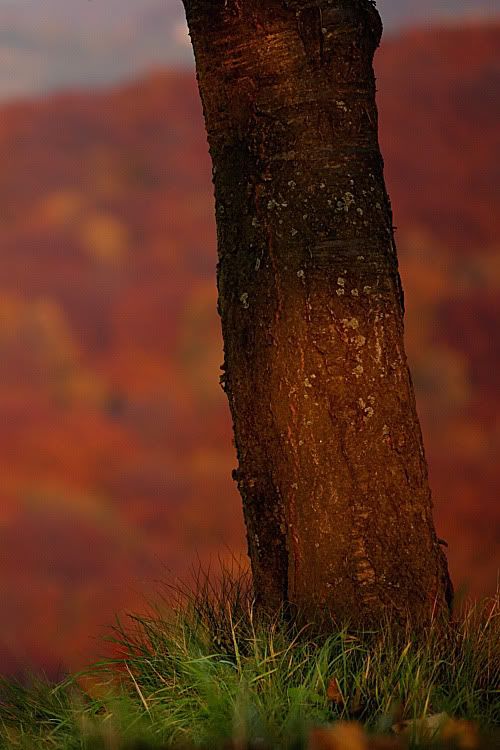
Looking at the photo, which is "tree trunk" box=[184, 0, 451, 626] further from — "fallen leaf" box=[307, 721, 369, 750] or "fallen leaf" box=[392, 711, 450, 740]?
"fallen leaf" box=[307, 721, 369, 750]

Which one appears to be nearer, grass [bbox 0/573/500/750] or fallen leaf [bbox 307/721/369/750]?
fallen leaf [bbox 307/721/369/750]

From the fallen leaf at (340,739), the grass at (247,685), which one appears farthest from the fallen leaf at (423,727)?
the fallen leaf at (340,739)

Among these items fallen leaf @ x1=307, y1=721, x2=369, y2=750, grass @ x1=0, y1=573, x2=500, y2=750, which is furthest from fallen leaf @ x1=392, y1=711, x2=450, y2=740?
fallen leaf @ x1=307, y1=721, x2=369, y2=750

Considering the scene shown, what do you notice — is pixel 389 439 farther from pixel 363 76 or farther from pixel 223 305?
pixel 363 76

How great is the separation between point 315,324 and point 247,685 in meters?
1.02

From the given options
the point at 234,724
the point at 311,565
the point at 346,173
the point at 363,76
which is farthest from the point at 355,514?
the point at 363,76

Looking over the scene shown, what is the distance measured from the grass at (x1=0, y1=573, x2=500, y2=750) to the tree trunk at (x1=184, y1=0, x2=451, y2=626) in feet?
0.44

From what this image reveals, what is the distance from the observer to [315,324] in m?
2.90

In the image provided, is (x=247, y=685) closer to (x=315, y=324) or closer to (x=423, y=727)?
(x=423, y=727)

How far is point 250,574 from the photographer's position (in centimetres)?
334

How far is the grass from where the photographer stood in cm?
249

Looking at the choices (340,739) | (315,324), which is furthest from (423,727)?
(315,324)

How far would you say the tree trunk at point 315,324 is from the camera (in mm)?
2885

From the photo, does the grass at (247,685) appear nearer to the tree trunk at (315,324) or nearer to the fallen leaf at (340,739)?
the tree trunk at (315,324)
